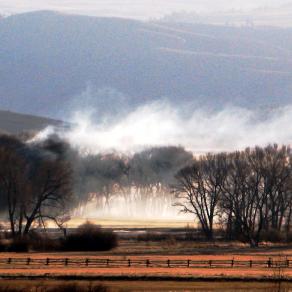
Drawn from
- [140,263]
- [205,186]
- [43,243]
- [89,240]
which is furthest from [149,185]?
[140,263]

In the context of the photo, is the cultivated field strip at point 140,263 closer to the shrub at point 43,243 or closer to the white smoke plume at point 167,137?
the shrub at point 43,243

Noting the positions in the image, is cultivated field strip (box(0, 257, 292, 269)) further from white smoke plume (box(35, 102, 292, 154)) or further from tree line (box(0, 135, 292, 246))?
white smoke plume (box(35, 102, 292, 154))

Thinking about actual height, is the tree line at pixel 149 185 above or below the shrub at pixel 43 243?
above

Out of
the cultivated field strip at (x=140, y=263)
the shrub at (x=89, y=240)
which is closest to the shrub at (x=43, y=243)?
the shrub at (x=89, y=240)

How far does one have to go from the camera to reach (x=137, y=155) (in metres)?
128

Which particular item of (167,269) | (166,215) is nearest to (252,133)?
(166,215)

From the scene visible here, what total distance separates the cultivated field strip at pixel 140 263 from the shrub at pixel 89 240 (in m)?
13.8

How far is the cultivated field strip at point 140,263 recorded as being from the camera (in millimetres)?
65562

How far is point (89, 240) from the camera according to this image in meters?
83.5

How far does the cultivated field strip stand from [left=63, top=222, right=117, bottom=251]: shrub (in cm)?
1377

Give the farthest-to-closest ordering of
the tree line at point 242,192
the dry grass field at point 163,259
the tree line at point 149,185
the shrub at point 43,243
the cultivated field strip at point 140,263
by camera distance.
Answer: the tree line at point 242,192
the tree line at point 149,185
the shrub at point 43,243
the cultivated field strip at point 140,263
the dry grass field at point 163,259

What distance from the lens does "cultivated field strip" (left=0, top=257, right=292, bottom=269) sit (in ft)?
215

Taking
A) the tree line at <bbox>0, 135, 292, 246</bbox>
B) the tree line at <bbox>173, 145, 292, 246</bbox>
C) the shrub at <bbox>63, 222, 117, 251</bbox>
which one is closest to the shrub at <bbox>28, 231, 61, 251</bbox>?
the shrub at <bbox>63, 222, 117, 251</bbox>

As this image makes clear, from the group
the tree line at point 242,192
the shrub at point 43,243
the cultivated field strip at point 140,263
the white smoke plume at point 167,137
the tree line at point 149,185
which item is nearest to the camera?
the cultivated field strip at point 140,263
